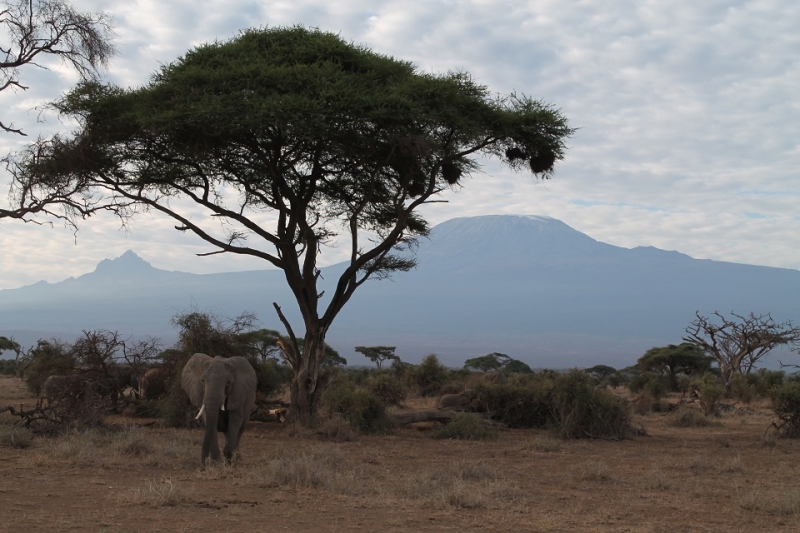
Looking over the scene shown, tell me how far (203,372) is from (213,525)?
420 centimetres

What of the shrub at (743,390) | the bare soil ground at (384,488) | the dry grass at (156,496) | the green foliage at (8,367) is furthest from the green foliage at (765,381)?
the green foliage at (8,367)

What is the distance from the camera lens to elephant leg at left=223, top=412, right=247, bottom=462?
11578 mm

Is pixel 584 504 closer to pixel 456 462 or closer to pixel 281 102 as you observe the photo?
pixel 456 462

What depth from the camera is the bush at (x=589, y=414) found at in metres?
17.2

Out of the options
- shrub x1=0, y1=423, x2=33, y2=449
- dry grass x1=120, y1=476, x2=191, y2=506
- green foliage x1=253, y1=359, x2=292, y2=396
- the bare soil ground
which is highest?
green foliage x1=253, y1=359, x2=292, y2=396

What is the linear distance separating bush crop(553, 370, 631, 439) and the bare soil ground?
184cm

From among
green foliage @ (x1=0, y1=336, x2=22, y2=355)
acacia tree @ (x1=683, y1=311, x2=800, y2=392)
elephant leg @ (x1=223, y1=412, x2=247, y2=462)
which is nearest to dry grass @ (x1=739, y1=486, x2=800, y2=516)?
elephant leg @ (x1=223, y1=412, x2=247, y2=462)

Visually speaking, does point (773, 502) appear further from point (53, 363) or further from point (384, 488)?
point (53, 363)

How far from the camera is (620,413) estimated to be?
57.2ft

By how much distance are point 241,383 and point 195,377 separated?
79 centimetres

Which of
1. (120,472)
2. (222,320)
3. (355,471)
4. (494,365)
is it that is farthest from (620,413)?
(494,365)

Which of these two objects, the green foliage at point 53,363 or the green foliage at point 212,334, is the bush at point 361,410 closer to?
the green foliage at point 212,334

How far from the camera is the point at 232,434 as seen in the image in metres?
11.7

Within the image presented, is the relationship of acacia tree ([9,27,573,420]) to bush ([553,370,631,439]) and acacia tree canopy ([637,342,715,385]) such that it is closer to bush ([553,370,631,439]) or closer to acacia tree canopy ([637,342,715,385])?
bush ([553,370,631,439])
